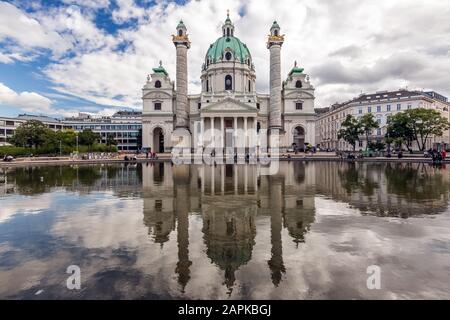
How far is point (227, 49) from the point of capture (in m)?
84.8

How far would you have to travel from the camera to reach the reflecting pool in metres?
5.88

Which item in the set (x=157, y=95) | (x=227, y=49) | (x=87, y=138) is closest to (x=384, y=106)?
(x=227, y=49)

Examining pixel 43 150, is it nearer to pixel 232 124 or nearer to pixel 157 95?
pixel 157 95

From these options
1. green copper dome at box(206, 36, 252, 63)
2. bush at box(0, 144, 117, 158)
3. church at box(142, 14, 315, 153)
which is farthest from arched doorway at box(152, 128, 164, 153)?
green copper dome at box(206, 36, 252, 63)

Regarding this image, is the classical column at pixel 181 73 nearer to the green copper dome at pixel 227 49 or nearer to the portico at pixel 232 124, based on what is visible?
the portico at pixel 232 124

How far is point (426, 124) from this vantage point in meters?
63.1

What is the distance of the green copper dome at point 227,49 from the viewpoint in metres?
85.2

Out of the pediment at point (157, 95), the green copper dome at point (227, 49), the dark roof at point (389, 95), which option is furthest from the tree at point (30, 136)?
the dark roof at point (389, 95)

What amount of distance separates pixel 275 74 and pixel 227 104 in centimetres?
1494

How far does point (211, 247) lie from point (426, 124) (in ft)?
233

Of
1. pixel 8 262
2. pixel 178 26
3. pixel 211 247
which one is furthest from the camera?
pixel 178 26

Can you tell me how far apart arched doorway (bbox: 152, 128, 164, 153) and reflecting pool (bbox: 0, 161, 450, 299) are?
232 feet
